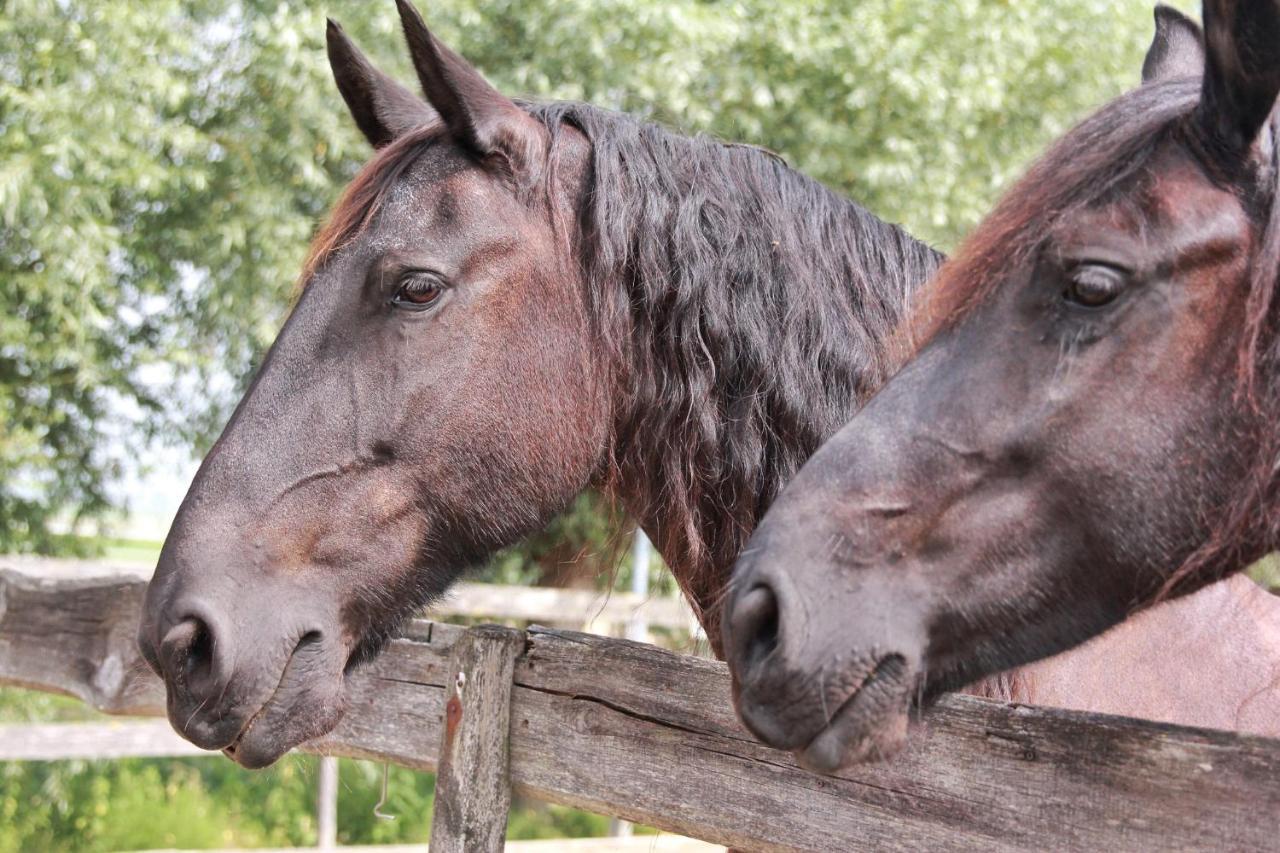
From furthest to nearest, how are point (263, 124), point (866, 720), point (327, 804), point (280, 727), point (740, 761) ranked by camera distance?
1. point (263, 124)
2. point (327, 804)
3. point (280, 727)
4. point (740, 761)
5. point (866, 720)

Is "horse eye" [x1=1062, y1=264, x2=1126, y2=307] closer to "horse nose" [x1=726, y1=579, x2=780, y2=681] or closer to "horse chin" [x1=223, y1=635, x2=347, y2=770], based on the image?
"horse nose" [x1=726, y1=579, x2=780, y2=681]

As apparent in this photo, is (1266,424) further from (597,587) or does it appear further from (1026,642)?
(597,587)

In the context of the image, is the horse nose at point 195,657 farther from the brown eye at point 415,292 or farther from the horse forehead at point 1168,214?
the horse forehead at point 1168,214

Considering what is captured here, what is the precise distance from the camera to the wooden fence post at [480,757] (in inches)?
111

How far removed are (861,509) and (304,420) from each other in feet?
4.22

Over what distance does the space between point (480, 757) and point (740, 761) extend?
2.48ft

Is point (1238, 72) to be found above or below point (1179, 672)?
above

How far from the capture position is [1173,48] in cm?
261

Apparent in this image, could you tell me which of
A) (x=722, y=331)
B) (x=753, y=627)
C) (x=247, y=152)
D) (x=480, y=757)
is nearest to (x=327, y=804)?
(x=247, y=152)

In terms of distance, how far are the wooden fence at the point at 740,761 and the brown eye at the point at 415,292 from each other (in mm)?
779

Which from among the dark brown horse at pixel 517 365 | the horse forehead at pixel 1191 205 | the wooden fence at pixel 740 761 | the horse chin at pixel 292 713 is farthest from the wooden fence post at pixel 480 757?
the horse forehead at pixel 1191 205

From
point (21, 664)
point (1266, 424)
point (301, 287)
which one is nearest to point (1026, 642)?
point (1266, 424)

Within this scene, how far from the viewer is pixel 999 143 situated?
10.3 m

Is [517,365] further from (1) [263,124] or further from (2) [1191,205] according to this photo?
(1) [263,124]
